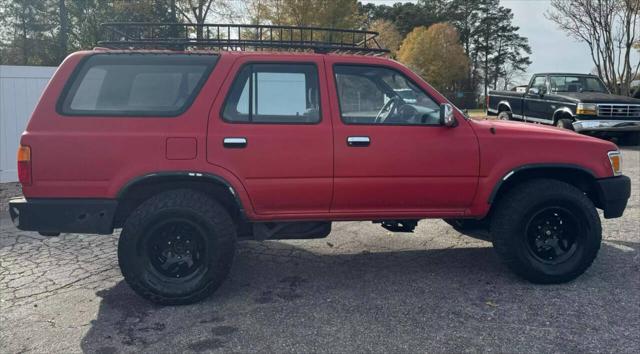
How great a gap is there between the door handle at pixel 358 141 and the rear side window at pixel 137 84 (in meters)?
1.24

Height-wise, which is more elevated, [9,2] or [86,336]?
[9,2]

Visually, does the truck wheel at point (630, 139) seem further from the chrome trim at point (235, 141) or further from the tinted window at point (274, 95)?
the chrome trim at point (235, 141)

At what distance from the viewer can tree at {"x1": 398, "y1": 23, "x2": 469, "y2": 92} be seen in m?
41.6

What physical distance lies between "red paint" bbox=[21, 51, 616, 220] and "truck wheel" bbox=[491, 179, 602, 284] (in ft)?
0.76

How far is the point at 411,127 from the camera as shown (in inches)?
155

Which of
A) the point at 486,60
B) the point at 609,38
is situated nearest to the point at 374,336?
the point at 609,38

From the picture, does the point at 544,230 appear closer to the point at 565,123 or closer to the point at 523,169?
the point at 523,169

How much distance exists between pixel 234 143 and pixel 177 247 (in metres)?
0.96

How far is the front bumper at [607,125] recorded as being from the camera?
446 inches

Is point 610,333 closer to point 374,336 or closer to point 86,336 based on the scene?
point 374,336

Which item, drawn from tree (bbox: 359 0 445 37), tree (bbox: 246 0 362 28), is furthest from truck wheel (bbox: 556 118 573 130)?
tree (bbox: 359 0 445 37)

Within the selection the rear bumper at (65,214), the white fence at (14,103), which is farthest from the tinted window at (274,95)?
the white fence at (14,103)

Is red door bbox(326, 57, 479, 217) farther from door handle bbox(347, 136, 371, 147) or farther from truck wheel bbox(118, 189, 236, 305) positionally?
truck wheel bbox(118, 189, 236, 305)

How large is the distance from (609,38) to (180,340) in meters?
20.5
